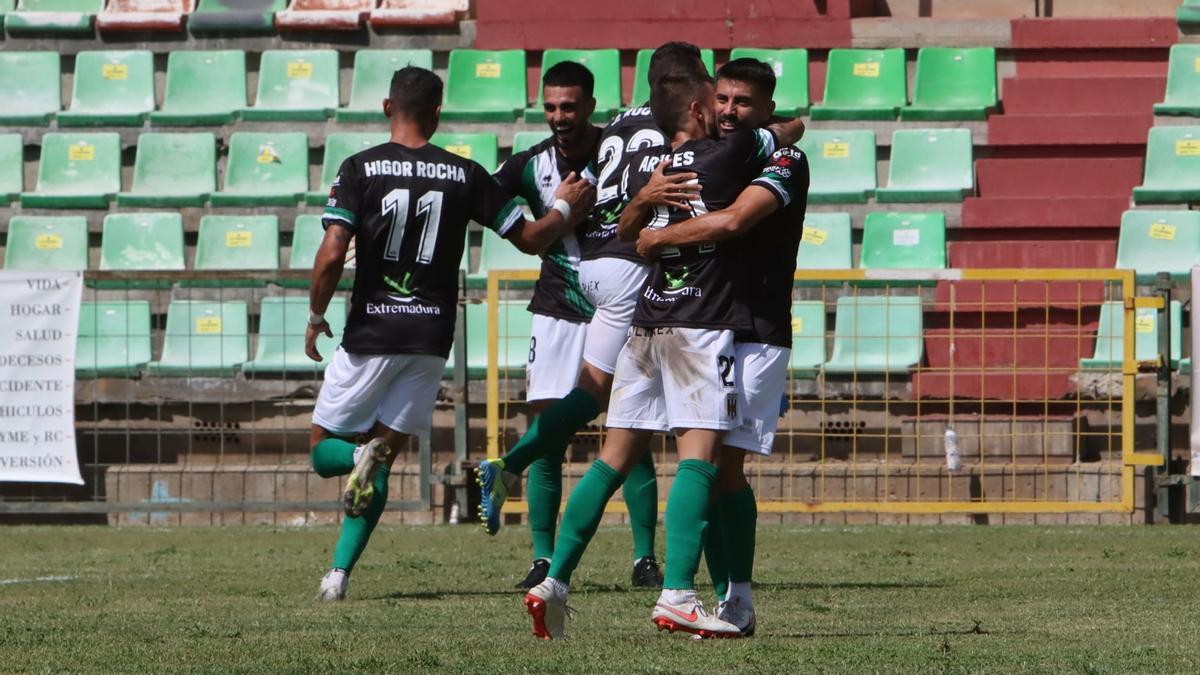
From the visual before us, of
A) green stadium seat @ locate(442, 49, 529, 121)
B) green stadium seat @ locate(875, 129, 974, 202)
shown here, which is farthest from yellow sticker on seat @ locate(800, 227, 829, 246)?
green stadium seat @ locate(442, 49, 529, 121)

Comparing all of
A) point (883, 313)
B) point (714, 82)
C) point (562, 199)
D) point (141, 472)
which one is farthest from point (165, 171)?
point (714, 82)

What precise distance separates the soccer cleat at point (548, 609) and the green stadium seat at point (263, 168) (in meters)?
9.75

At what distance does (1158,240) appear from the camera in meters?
13.8

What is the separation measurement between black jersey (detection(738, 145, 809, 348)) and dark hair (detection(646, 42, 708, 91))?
433 mm

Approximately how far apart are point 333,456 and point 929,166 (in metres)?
8.12

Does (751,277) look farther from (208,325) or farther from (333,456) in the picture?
(208,325)

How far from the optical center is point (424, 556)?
9812mm

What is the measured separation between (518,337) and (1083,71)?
18.4ft

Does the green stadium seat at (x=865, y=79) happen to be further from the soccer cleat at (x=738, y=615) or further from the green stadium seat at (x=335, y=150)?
the soccer cleat at (x=738, y=615)

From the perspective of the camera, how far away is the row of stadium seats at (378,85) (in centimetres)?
1549

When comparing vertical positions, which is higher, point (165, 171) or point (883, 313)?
point (165, 171)

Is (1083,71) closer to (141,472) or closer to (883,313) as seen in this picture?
(883,313)

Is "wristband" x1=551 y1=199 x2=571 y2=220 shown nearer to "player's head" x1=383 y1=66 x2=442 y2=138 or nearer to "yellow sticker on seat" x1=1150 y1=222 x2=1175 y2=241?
"player's head" x1=383 y1=66 x2=442 y2=138

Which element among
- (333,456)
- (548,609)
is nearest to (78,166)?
(333,456)
